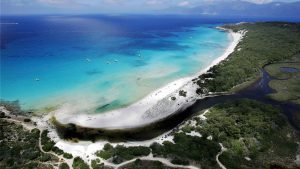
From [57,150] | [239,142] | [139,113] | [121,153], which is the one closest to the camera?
[121,153]

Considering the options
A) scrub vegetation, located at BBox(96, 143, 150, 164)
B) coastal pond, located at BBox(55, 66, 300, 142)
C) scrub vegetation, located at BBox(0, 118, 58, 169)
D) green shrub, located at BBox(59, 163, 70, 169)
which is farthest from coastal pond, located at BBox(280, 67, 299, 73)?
scrub vegetation, located at BBox(0, 118, 58, 169)

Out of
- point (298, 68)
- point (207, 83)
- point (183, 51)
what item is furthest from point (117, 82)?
point (298, 68)

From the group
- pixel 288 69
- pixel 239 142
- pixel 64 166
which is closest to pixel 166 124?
pixel 239 142

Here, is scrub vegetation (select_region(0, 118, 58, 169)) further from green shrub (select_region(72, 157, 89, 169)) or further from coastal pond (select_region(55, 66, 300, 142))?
A: coastal pond (select_region(55, 66, 300, 142))

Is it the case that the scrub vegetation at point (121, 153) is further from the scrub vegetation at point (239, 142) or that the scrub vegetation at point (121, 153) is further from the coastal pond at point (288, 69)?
the coastal pond at point (288, 69)

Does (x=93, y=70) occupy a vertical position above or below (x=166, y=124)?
above

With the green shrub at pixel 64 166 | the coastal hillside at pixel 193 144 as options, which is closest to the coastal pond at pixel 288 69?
the coastal hillside at pixel 193 144

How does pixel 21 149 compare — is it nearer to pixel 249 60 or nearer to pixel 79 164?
pixel 79 164

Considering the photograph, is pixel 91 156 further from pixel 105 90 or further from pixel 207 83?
pixel 207 83

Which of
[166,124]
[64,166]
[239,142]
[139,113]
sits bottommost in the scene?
[64,166]
